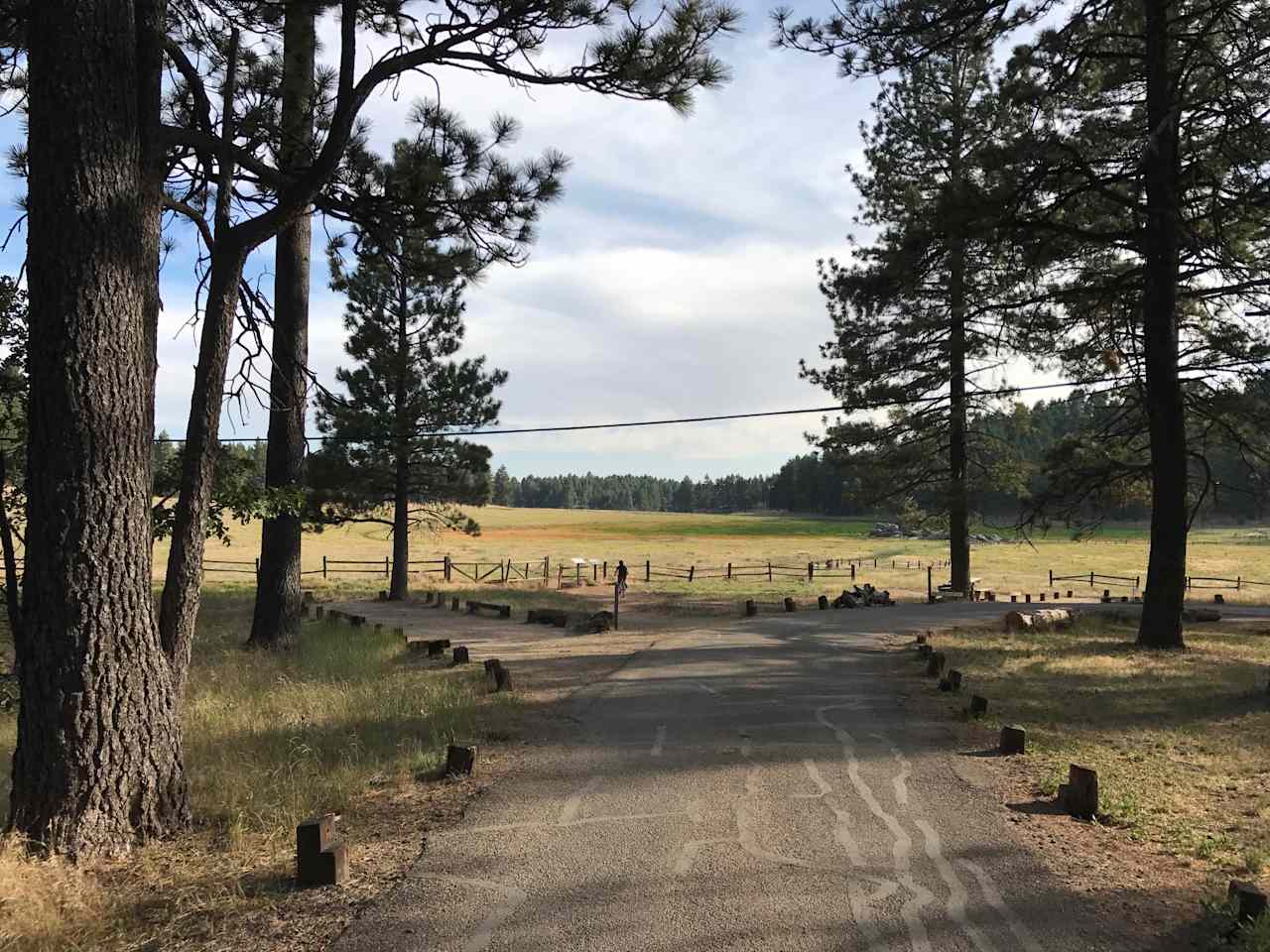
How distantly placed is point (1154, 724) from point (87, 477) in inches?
365

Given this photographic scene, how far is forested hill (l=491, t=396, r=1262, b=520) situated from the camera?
81.7ft

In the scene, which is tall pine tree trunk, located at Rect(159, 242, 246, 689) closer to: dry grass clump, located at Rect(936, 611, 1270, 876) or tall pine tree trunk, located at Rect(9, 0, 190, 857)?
tall pine tree trunk, located at Rect(9, 0, 190, 857)

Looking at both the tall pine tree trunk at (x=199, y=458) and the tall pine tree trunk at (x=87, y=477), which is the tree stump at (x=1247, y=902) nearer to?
the tall pine tree trunk at (x=87, y=477)

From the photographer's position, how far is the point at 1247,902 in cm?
364

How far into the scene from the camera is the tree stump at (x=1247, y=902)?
362 cm

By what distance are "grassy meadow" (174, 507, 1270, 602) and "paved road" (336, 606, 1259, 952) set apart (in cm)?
2175

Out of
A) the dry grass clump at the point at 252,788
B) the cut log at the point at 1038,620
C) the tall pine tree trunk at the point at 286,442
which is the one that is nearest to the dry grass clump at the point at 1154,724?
the cut log at the point at 1038,620

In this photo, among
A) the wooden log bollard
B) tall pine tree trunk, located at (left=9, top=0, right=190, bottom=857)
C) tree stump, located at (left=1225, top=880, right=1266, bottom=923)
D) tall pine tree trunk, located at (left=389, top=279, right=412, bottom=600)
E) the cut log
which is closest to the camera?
tree stump, located at (left=1225, top=880, right=1266, bottom=923)

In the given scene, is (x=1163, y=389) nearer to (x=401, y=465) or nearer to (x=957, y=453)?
(x=957, y=453)

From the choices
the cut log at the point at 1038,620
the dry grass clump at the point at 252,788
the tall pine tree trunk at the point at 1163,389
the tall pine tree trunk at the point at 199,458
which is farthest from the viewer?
the cut log at the point at 1038,620

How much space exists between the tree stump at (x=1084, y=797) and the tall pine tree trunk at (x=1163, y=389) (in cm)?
982

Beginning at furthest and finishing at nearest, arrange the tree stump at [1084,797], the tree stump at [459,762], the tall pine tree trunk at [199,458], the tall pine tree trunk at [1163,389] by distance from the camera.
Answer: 1. the tall pine tree trunk at [1163,389]
2. the tree stump at [459,762]
3. the tall pine tree trunk at [199,458]
4. the tree stump at [1084,797]

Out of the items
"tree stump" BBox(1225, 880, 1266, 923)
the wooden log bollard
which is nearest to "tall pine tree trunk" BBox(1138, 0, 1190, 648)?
"tree stump" BBox(1225, 880, 1266, 923)

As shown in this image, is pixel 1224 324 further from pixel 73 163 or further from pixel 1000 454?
pixel 73 163
